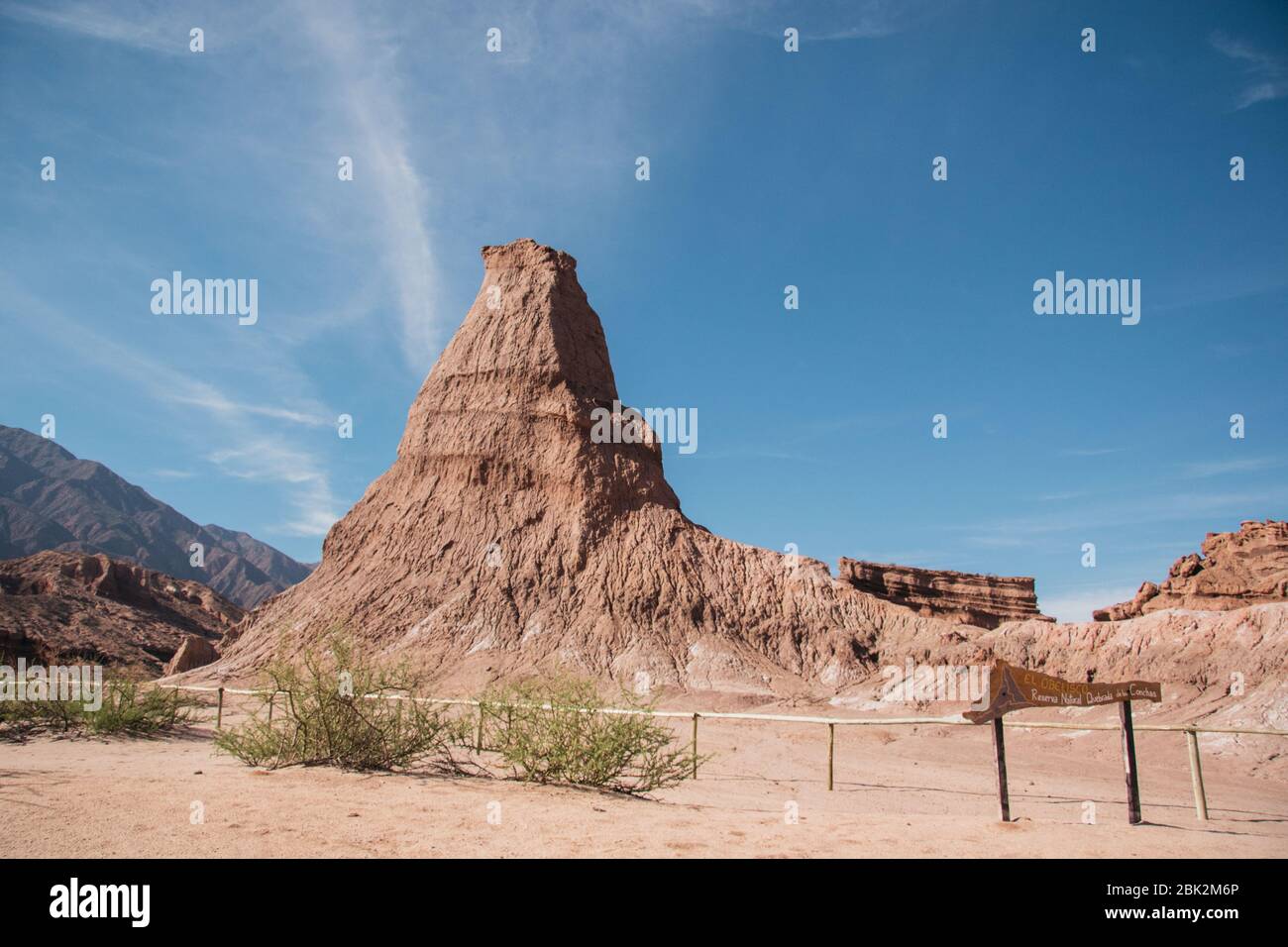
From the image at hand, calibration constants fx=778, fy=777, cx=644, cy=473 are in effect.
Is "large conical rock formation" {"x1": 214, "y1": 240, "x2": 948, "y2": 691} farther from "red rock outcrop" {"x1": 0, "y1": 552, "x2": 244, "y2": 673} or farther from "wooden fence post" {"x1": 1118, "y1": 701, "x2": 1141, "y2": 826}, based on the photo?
"wooden fence post" {"x1": 1118, "y1": 701, "x2": 1141, "y2": 826}

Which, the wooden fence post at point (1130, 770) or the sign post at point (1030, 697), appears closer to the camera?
the sign post at point (1030, 697)

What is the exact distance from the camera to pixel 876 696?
2641cm

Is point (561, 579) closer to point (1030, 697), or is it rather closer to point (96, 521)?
point (1030, 697)

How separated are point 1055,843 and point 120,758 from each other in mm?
11169

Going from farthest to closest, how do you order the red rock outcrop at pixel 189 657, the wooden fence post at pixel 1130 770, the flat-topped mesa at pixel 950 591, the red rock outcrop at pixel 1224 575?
the flat-topped mesa at pixel 950 591 → the red rock outcrop at pixel 1224 575 → the red rock outcrop at pixel 189 657 → the wooden fence post at pixel 1130 770

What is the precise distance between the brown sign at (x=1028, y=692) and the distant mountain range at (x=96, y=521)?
13263 centimetres

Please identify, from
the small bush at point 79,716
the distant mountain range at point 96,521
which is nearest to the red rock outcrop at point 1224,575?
the small bush at point 79,716

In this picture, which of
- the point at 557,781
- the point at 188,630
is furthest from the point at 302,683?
the point at 188,630

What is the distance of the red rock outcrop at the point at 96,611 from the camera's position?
4094 centimetres

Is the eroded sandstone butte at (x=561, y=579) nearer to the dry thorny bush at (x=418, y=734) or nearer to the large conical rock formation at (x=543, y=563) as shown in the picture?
the large conical rock formation at (x=543, y=563)

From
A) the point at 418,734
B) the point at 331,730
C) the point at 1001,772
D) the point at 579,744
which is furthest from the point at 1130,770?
the point at 331,730

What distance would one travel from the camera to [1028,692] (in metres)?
8.19

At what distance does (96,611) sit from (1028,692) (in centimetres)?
5574
